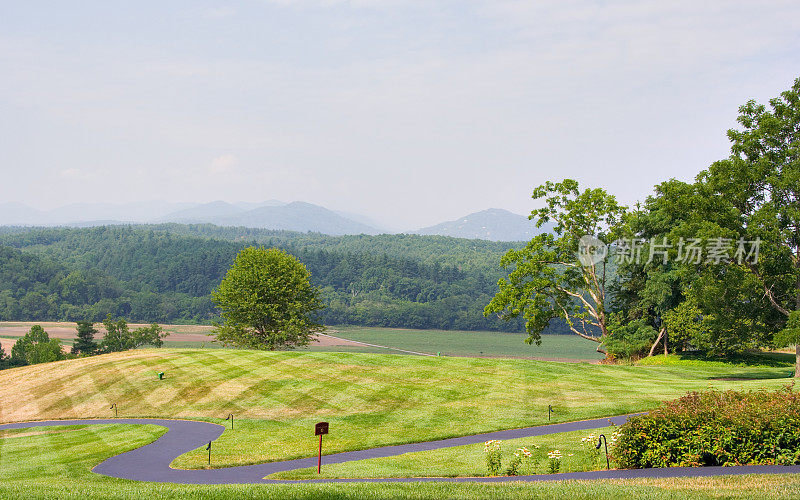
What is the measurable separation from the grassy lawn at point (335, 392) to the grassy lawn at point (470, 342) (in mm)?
74056

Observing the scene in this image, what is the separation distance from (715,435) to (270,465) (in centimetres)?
1445

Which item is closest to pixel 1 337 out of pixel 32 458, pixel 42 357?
pixel 42 357

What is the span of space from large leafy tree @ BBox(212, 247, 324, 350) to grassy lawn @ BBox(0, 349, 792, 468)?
17227 mm

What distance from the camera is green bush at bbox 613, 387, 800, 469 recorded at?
1587 cm

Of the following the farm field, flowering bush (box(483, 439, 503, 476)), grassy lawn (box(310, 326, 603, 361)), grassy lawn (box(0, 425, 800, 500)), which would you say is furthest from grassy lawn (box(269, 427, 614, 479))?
grassy lawn (box(310, 326, 603, 361))

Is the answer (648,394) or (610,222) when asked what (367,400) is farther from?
(610,222)

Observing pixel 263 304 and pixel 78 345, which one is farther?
pixel 78 345

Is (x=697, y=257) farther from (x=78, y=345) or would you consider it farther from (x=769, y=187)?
(x=78, y=345)

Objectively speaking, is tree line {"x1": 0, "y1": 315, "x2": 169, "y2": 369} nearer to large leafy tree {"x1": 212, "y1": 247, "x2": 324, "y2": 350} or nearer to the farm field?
the farm field

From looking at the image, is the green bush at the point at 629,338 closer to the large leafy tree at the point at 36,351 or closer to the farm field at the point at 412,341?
the farm field at the point at 412,341

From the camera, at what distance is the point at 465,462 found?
66.4ft

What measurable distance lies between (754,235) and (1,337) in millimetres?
159680

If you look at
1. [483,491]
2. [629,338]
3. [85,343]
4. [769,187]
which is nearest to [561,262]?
[629,338]

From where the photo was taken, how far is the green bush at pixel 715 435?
15867mm
